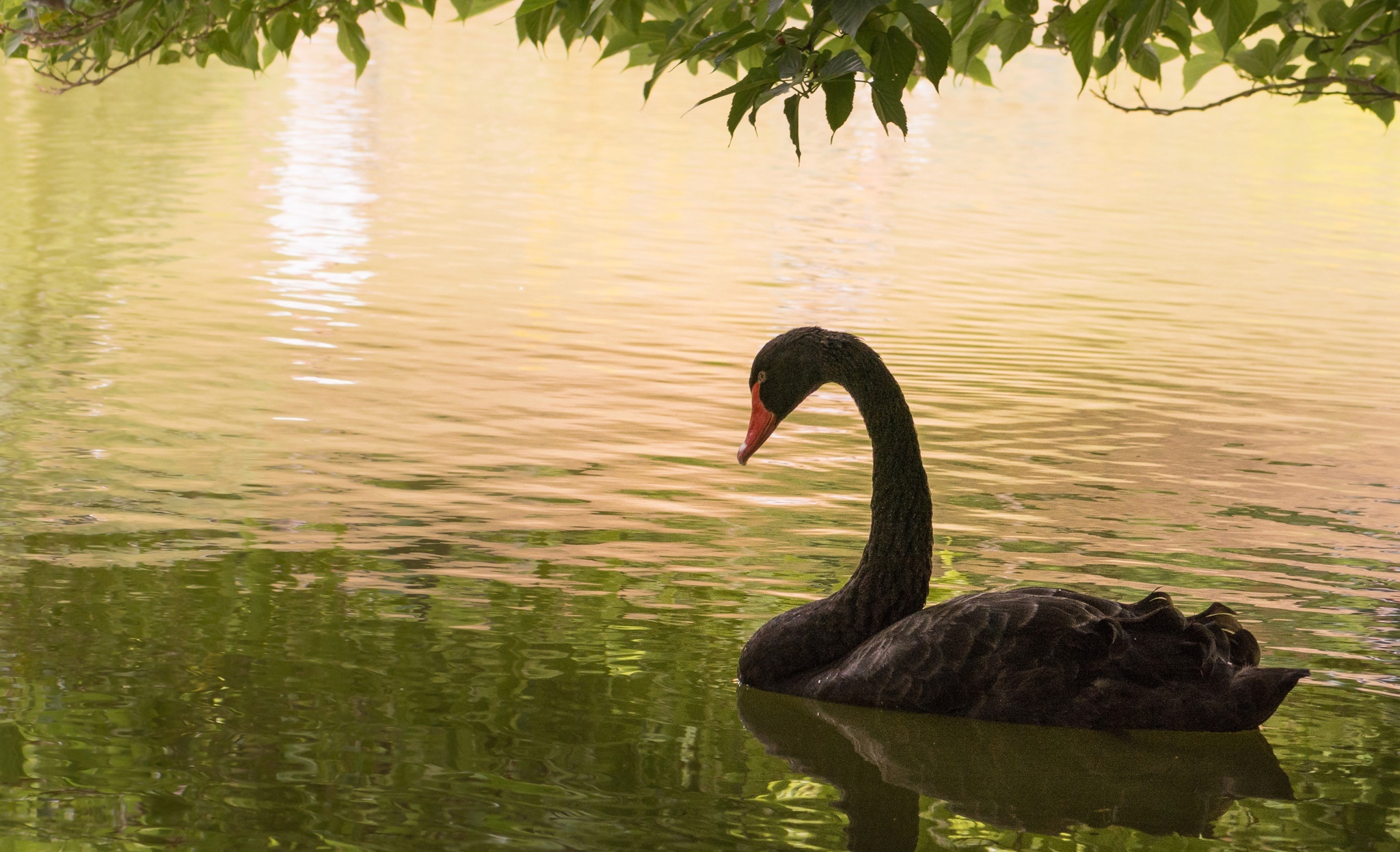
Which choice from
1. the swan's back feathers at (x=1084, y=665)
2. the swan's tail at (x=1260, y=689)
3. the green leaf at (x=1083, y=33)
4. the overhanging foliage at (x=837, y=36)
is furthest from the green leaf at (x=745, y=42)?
the swan's tail at (x=1260, y=689)

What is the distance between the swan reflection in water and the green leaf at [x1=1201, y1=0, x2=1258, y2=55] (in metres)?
2.04

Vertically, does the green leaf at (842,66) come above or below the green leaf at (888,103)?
above

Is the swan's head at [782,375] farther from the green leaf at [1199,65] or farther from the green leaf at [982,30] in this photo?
the green leaf at [1199,65]

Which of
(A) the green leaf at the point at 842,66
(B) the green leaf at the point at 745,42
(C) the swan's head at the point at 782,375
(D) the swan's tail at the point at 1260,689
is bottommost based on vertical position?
(D) the swan's tail at the point at 1260,689

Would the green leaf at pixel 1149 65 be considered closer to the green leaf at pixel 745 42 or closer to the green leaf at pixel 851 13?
the green leaf at pixel 745 42

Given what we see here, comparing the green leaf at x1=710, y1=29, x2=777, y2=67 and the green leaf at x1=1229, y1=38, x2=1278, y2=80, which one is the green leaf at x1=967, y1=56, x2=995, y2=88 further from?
the green leaf at x1=710, y1=29, x2=777, y2=67

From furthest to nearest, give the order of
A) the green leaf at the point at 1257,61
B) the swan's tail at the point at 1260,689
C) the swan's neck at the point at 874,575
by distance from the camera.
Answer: the green leaf at the point at 1257,61 < the swan's neck at the point at 874,575 < the swan's tail at the point at 1260,689

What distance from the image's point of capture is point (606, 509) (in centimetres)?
726

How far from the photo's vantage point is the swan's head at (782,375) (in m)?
5.31

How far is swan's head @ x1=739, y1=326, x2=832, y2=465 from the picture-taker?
5.31 meters

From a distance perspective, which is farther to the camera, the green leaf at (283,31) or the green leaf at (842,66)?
the green leaf at (283,31)

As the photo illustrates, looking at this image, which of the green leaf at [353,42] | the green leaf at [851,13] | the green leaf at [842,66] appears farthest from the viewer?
the green leaf at [353,42]

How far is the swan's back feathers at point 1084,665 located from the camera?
15.4ft

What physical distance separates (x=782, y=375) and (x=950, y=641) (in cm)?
103
